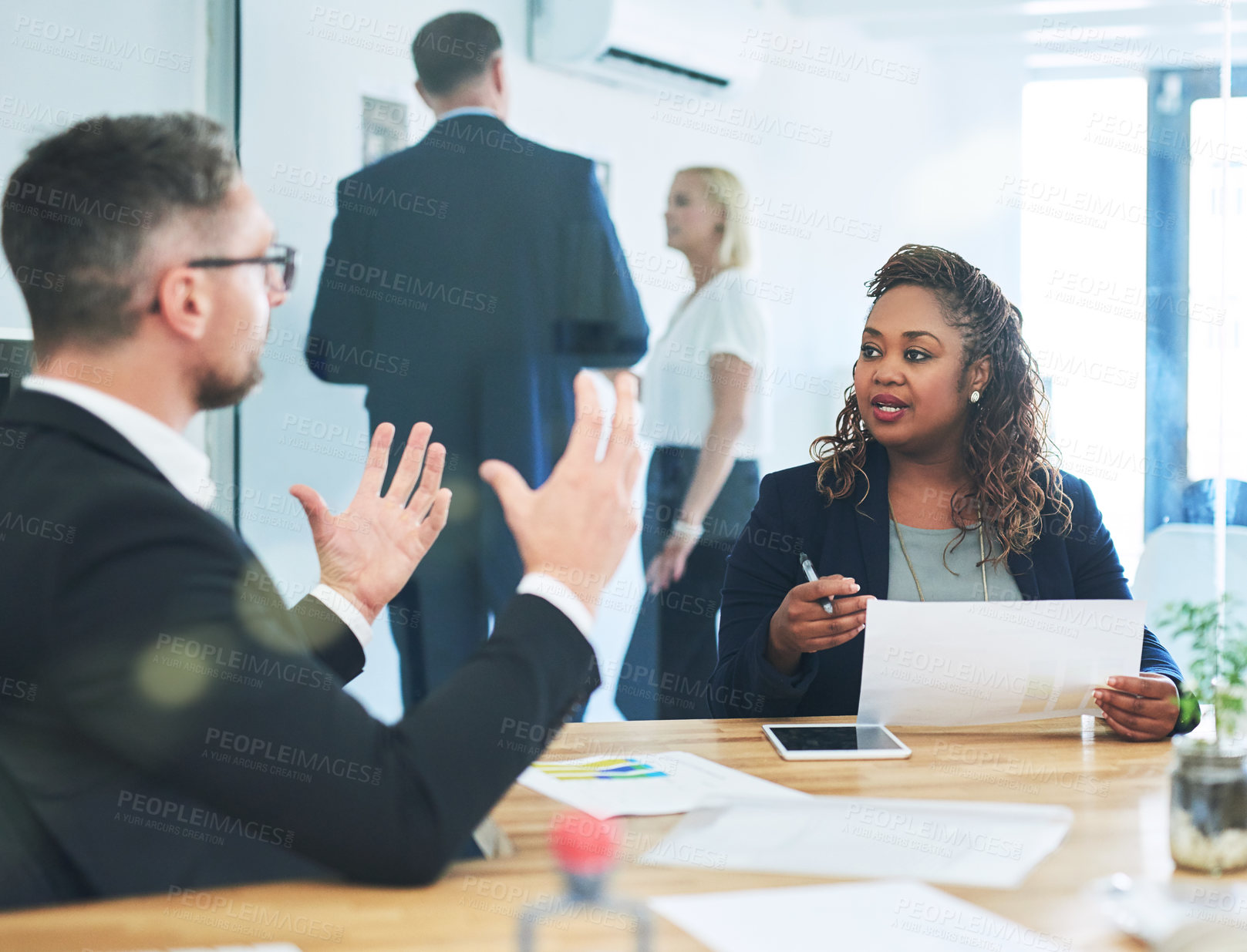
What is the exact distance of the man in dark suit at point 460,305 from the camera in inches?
116

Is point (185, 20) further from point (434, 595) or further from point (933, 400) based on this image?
point (933, 400)

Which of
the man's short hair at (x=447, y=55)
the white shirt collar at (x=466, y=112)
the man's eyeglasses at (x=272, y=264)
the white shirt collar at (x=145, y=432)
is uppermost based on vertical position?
the man's short hair at (x=447, y=55)

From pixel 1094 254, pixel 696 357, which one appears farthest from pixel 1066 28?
pixel 696 357

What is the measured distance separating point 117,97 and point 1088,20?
117 inches

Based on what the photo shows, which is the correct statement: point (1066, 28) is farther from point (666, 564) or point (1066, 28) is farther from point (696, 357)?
point (666, 564)

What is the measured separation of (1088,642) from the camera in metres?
1.47

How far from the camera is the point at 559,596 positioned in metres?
0.94

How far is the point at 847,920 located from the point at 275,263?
2.55 feet

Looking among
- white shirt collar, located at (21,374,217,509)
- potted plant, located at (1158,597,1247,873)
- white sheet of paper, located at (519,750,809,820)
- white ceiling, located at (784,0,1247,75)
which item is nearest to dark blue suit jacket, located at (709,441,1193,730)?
white sheet of paper, located at (519,750,809,820)

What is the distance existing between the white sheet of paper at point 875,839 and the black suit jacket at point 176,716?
0.22 metres

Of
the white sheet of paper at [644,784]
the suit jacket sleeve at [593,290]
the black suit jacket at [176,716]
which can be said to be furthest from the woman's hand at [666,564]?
the black suit jacket at [176,716]

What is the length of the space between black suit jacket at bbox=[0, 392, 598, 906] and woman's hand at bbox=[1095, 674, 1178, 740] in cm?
93

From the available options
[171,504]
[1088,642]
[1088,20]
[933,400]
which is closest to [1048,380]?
[1088,20]

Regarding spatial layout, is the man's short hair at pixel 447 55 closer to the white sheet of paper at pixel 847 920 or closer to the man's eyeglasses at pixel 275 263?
the man's eyeglasses at pixel 275 263
